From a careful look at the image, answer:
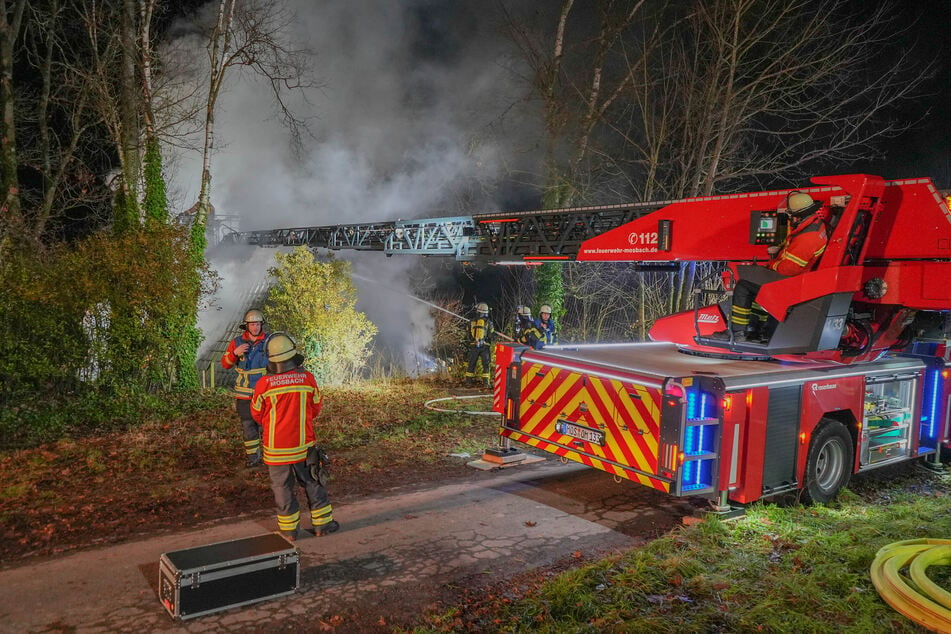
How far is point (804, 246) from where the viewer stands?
237 inches

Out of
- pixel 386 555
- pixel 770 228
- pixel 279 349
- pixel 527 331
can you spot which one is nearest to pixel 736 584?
pixel 386 555

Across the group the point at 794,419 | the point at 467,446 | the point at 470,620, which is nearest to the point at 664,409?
the point at 794,419

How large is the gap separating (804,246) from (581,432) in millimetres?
2670

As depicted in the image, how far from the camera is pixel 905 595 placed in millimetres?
4109

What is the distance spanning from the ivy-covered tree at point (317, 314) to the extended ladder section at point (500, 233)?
2.82 m

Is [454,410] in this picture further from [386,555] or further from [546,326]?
[386,555]

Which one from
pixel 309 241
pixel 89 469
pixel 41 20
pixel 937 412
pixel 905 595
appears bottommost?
pixel 89 469

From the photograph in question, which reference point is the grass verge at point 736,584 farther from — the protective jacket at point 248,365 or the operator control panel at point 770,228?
the protective jacket at point 248,365

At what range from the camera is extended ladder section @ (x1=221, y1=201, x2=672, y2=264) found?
1032 cm

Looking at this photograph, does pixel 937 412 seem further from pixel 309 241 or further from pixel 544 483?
pixel 309 241

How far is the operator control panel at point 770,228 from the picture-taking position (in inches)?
244

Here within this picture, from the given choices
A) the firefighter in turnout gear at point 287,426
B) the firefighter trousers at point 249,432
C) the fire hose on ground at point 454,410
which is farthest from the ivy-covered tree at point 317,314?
the firefighter in turnout gear at point 287,426

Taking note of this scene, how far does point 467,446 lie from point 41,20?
13.2 metres

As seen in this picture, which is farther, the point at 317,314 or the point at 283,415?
the point at 317,314
